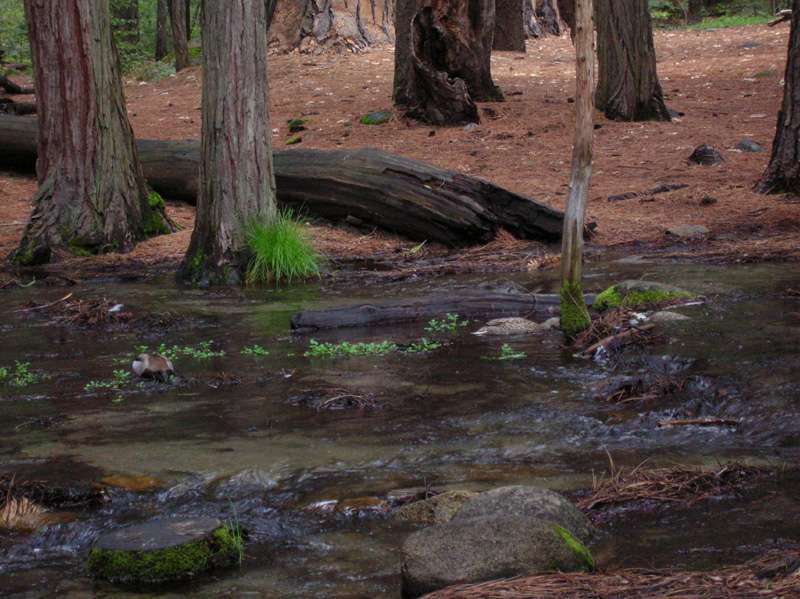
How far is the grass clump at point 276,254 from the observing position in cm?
844

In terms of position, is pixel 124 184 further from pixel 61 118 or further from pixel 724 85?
pixel 724 85

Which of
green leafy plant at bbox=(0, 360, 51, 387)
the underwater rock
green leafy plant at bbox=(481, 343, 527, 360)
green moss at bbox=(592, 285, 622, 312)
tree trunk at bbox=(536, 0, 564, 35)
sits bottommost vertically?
green leafy plant at bbox=(0, 360, 51, 387)

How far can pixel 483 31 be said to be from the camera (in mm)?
14477

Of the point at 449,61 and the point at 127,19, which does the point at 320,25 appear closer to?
the point at 449,61

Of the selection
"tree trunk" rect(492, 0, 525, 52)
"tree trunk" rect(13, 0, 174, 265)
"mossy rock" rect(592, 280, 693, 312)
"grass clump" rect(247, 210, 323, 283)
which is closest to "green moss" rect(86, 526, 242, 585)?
"mossy rock" rect(592, 280, 693, 312)

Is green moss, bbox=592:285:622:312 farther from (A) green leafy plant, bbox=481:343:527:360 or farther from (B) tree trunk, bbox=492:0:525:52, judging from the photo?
(B) tree trunk, bbox=492:0:525:52

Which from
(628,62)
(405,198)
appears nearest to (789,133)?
(405,198)

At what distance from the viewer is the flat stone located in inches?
363

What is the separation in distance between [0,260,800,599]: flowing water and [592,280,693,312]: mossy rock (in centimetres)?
32

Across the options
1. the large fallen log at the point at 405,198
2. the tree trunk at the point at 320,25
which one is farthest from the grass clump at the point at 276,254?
the tree trunk at the point at 320,25

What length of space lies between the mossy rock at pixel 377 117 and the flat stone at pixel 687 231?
284 inches

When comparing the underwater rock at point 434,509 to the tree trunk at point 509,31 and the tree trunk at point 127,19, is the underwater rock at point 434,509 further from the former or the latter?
the tree trunk at point 127,19

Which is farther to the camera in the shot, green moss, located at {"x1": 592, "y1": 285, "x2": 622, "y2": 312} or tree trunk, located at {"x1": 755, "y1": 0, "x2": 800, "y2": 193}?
tree trunk, located at {"x1": 755, "y1": 0, "x2": 800, "y2": 193}

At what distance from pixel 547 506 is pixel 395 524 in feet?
2.10
